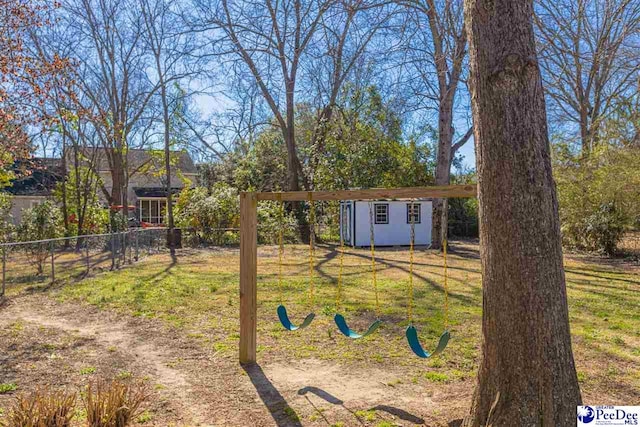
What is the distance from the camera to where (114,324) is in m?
6.80

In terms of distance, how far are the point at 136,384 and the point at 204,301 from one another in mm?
4010

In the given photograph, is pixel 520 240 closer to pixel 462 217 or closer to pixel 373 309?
pixel 373 309

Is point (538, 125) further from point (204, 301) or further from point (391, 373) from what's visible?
point (204, 301)

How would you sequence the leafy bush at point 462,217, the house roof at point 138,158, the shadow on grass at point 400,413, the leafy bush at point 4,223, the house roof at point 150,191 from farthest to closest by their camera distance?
the house roof at point 150,191
the leafy bush at point 462,217
the house roof at point 138,158
the leafy bush at point 4,223
the shadow on grass at point 400,413

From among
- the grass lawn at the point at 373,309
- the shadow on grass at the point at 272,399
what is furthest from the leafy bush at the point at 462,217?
the shadow on grass at the point at 272,399

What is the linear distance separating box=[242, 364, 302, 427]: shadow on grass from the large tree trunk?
149 centimetres

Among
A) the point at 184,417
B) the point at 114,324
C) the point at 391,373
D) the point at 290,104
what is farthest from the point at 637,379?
the point at 290,104

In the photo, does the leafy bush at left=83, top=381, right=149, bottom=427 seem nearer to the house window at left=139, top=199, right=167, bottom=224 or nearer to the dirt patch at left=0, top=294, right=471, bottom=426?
the dirt patch at left=0, top=294, right=471, bottom=426

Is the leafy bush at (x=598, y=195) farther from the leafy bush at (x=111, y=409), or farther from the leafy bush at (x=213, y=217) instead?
the leafy bush at (x=111, y=409)

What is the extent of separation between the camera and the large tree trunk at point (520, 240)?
2.70 metres

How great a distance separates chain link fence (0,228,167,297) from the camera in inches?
351

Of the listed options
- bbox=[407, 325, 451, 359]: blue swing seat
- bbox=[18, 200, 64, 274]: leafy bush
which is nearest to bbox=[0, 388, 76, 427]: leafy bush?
bbox=[407, 325, 451, 359]: blue swing seat

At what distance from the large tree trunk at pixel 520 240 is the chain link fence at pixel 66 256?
335 inches

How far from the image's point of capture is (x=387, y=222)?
19641 mm
